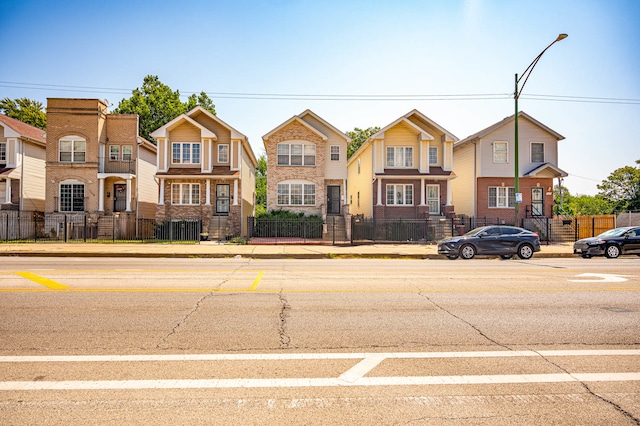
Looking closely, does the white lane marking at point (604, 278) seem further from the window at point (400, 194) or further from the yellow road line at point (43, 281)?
the window at point (400, 194)

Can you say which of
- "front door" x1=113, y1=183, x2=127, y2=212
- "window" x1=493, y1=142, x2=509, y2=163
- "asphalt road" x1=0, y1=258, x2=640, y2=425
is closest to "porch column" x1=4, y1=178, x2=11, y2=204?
"front door" x1=113, y1=183, x2=127, y2=212

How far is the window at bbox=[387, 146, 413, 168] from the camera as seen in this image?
33.7 m

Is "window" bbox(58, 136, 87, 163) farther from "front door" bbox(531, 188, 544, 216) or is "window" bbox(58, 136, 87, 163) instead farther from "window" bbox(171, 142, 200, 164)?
"front door" bbox(531, 188, 544, 216)

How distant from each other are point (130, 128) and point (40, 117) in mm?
25508

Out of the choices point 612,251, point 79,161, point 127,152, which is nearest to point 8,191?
point 79,161

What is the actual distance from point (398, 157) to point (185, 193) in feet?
54.4

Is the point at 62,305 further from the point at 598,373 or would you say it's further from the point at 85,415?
the point at 598,373

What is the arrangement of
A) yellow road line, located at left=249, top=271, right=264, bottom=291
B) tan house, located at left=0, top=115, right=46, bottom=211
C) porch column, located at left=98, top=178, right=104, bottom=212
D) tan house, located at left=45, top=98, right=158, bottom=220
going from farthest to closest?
porch column, located at left=98, top=178, right=104, bottom=212 → tan house, located at left=45, top=98, right=158, bottom=220 → tan house, located at left=0, top=115, right=46, bottom=211 → yellow road line, located at left=249, top=271, right=264, bottom=291

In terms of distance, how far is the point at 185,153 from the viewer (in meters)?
32.6

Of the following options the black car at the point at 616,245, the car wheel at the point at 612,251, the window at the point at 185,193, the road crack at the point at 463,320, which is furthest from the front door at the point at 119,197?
the car wheel at the point at 612,251

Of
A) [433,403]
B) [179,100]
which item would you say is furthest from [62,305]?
[179,100]

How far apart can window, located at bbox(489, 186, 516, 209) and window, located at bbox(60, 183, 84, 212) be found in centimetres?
3167

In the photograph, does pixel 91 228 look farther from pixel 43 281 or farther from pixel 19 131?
pixel 43 281

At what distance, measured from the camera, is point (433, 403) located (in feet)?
12.8
